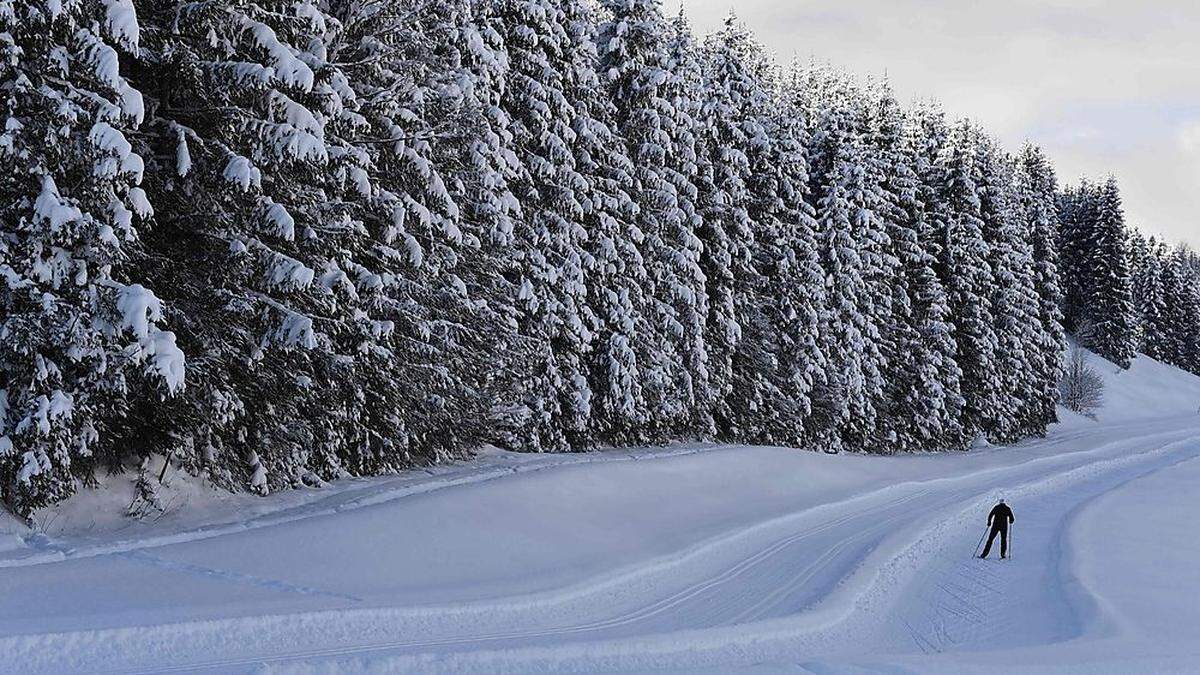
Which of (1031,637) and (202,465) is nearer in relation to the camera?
(1031,637)

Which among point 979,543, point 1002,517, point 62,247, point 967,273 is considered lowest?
point 979,543

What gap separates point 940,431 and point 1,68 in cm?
Result: 3998

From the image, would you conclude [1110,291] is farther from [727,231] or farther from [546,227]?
[546,227]

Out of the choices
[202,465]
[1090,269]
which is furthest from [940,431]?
[1090,269]

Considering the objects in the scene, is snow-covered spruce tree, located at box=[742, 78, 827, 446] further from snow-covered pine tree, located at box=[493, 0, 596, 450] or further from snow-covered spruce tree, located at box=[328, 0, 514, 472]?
snow-covered spruce tree, located at box=[328, 0, 514, 472]

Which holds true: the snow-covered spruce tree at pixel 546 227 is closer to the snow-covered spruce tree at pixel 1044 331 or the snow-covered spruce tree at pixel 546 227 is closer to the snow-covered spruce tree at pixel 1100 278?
the snow-covered spruce tree at pixel 1044 331

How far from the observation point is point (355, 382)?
16.2m

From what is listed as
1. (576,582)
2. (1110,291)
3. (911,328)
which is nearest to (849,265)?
(911,328)

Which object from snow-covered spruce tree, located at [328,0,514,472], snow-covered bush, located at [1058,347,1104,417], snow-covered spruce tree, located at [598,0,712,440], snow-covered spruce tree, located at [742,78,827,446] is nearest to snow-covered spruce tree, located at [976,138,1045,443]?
snow-covered spruce tree, located at [742,78,827,446]

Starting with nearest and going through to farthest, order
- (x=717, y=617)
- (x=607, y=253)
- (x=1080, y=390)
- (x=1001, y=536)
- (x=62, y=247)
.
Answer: (x=62, y=247), (x=717, y=617), (x=1001, y=536), (x=607, y=253), (x=1080, y=390)

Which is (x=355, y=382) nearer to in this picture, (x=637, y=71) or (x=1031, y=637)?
(x=1031, y=637)

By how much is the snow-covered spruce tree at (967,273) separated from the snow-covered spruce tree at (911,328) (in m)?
1.67

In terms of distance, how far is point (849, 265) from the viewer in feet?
125

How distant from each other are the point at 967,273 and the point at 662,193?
2323cm
